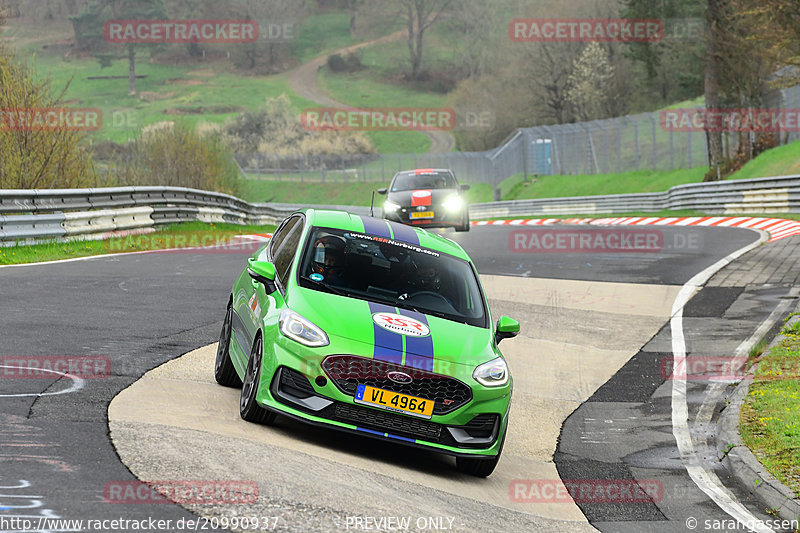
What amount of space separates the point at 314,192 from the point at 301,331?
251 feet

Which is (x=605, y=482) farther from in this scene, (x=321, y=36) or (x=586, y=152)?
(x=321, y=36)

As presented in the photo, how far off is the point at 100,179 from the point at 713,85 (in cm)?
2569

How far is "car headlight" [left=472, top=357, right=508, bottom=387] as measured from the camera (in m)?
7.87

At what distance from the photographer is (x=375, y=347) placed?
300 inches

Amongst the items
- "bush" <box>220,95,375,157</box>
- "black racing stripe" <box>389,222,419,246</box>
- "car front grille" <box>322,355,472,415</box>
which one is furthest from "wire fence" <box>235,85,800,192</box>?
"car front grille" <box>322,355,472,415</box>

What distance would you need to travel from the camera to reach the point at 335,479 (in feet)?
22.0

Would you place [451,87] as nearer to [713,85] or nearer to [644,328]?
[713,85]

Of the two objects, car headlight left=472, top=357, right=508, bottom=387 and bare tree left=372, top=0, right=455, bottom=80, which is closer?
car headlight left=472, top=357, right=508, bottom=387

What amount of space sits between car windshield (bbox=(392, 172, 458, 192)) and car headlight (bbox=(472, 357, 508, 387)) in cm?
1952

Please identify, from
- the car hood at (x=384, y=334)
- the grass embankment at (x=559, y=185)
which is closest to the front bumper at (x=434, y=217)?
the grass embankment at (x=559, y=185)

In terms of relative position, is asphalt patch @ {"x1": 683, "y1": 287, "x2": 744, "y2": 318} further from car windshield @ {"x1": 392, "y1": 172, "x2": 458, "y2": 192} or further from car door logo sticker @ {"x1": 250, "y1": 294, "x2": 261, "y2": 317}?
car windshield @ {"x1": 392, "y1": 172, "x2": 458, "y2": 192}

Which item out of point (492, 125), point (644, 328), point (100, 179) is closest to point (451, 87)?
point (492, 125)

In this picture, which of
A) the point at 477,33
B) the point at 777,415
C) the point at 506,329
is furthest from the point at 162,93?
the point at 506,329

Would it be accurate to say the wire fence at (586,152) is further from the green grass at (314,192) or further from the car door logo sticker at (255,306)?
the car door logo sticker at (255,306)
